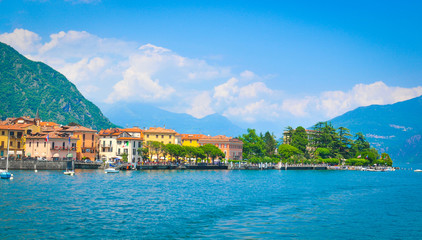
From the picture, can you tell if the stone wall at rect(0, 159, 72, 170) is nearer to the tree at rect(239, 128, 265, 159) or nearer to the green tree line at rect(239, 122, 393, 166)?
the green tree line at rect(239, 122, 393, 166)

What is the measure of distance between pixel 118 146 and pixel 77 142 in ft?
38.7

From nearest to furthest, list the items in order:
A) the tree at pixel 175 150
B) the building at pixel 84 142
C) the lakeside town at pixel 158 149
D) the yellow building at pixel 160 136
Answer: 1. the lakeside town at pixel 158 149
2. the building at pixel 84 142
3. the tree at pixel 175 150
4. the yellow building at pixel 160 136

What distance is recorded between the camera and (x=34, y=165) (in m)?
89.1

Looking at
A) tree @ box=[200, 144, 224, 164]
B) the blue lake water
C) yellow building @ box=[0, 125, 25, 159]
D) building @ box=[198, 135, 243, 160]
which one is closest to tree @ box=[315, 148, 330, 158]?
building @ box=[198, 135, 243, 160]

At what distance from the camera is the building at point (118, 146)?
114m

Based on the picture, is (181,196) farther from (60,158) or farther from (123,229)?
(60,158)

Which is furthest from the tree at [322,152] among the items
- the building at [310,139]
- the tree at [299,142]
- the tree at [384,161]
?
Answer: the tree at [384,161]

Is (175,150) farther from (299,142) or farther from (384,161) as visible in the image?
(384,161)

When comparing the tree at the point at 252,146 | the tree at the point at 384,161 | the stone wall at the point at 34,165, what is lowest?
the stone wall at the point at 34,165

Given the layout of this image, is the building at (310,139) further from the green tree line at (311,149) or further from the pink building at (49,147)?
the pink building at (49,147)

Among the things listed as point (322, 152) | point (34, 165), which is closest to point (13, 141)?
point (34, 165)

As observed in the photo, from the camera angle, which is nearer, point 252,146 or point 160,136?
point 160,136

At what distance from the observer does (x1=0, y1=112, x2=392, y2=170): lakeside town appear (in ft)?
329

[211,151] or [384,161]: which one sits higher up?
[211,151]
